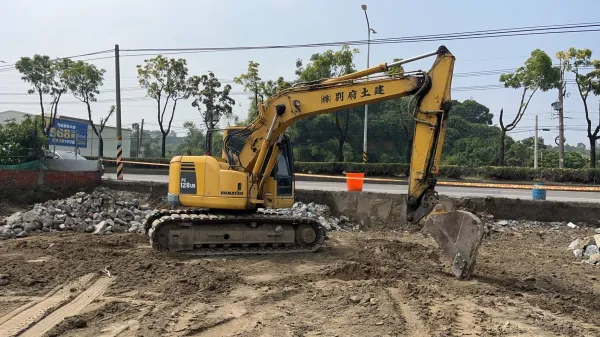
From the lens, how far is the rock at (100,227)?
11.7 metres

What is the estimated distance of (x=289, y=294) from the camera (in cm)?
652

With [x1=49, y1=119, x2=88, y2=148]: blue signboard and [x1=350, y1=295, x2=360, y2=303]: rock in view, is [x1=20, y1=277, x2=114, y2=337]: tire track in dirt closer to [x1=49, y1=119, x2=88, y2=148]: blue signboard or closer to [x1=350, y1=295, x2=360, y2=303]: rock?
[x1=350, y1=295, x2=360, y2=303]: rock

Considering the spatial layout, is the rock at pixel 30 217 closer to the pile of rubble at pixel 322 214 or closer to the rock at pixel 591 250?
the pile of rubble at pixel 322 214

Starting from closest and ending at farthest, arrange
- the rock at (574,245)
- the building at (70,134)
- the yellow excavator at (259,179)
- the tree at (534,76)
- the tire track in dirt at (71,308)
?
the tire track in dirt at (71,308)
the yellow excavator at (259,179)
the rock at (574,245)
the tree at (534,76)
the building at (70,134)

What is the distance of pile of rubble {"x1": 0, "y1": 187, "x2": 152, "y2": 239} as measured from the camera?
1148 cm

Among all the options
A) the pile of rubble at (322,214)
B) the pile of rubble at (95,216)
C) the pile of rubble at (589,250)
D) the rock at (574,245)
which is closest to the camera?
the pile of rubble at (589,250)

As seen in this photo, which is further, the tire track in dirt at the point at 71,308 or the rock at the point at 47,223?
the rock at the point at 47,223

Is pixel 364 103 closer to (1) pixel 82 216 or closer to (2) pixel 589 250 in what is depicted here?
(2) pixel 589 250

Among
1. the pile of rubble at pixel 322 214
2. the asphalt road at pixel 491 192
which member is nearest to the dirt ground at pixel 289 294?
the pile of rubble at pixel 322 214

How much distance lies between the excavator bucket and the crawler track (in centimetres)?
278

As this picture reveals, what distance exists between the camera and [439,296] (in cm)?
639

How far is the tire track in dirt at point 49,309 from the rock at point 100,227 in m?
4.72

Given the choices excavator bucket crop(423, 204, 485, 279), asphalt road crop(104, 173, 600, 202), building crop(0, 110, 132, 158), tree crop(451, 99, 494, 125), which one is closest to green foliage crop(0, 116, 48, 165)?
asphalt road crop(104, 173, 600, 202)

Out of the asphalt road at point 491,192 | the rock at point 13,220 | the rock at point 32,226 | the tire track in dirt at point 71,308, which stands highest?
the asphalt road at point 491,192
